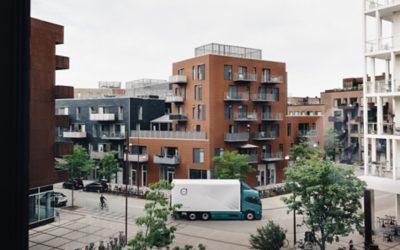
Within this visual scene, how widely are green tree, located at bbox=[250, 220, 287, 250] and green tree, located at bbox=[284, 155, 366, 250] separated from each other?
55 cm

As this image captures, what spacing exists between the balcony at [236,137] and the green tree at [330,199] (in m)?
5.03

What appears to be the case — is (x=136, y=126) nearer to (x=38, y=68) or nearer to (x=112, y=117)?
(x=112, y=117)

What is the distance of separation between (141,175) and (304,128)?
4651 millimetres

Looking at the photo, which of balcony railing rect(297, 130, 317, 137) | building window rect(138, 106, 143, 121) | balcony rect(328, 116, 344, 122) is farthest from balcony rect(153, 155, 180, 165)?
balcony rect(328, 116, 344, 122)

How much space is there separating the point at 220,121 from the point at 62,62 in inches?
234

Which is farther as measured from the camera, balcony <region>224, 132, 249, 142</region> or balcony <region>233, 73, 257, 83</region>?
balcony <region>233, 73, 257, 83</region>

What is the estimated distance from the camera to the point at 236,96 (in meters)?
9.62

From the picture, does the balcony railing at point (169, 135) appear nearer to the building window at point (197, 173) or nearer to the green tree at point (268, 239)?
the building window at point (197, 173)

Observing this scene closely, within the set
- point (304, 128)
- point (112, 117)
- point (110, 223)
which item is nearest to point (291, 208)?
point (110, 223)

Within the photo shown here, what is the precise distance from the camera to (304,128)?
399 inches

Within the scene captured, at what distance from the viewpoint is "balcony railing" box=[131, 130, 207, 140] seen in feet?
30.2

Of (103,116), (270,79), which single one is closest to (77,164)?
(103,116)

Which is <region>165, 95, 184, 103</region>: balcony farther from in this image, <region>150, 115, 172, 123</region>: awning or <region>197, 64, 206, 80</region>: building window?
<region>197, 64, 206, 80</region>: building window
